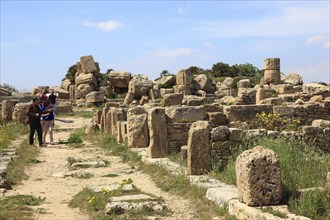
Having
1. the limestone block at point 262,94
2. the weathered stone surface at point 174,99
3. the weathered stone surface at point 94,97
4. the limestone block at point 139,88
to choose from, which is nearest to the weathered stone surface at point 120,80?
the limestone block at point 139,88

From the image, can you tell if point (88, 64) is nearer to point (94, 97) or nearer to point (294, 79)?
point (94, 97)

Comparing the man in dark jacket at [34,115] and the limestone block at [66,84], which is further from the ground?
the limestone block at [66,84]

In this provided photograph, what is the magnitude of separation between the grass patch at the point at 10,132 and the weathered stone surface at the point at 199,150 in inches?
293

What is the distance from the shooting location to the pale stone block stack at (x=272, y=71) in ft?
104

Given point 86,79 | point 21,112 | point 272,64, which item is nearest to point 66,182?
point 21,112

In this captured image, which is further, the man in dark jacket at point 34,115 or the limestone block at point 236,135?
the man in dark jacket at point 34,115

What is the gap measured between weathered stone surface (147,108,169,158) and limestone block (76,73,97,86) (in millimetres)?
23230

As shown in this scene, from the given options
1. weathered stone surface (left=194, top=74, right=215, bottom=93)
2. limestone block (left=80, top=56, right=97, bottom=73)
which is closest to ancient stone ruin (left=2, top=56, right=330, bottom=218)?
weathered stone surface (left=194, top=74, right=215, bottom=93)

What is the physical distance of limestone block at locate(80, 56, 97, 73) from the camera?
3612 cm

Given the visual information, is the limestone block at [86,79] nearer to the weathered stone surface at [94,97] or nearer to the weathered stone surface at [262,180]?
the weathered stone surface at [94,97]

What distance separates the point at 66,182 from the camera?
11.0m

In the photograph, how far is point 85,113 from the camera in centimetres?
2850

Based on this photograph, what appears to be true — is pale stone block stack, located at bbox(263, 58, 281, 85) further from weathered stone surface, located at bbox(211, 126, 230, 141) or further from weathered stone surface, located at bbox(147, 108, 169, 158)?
weathered stone surface, located at bbox(211, 126, 230, 141)

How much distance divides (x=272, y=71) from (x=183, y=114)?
20.4 metres
